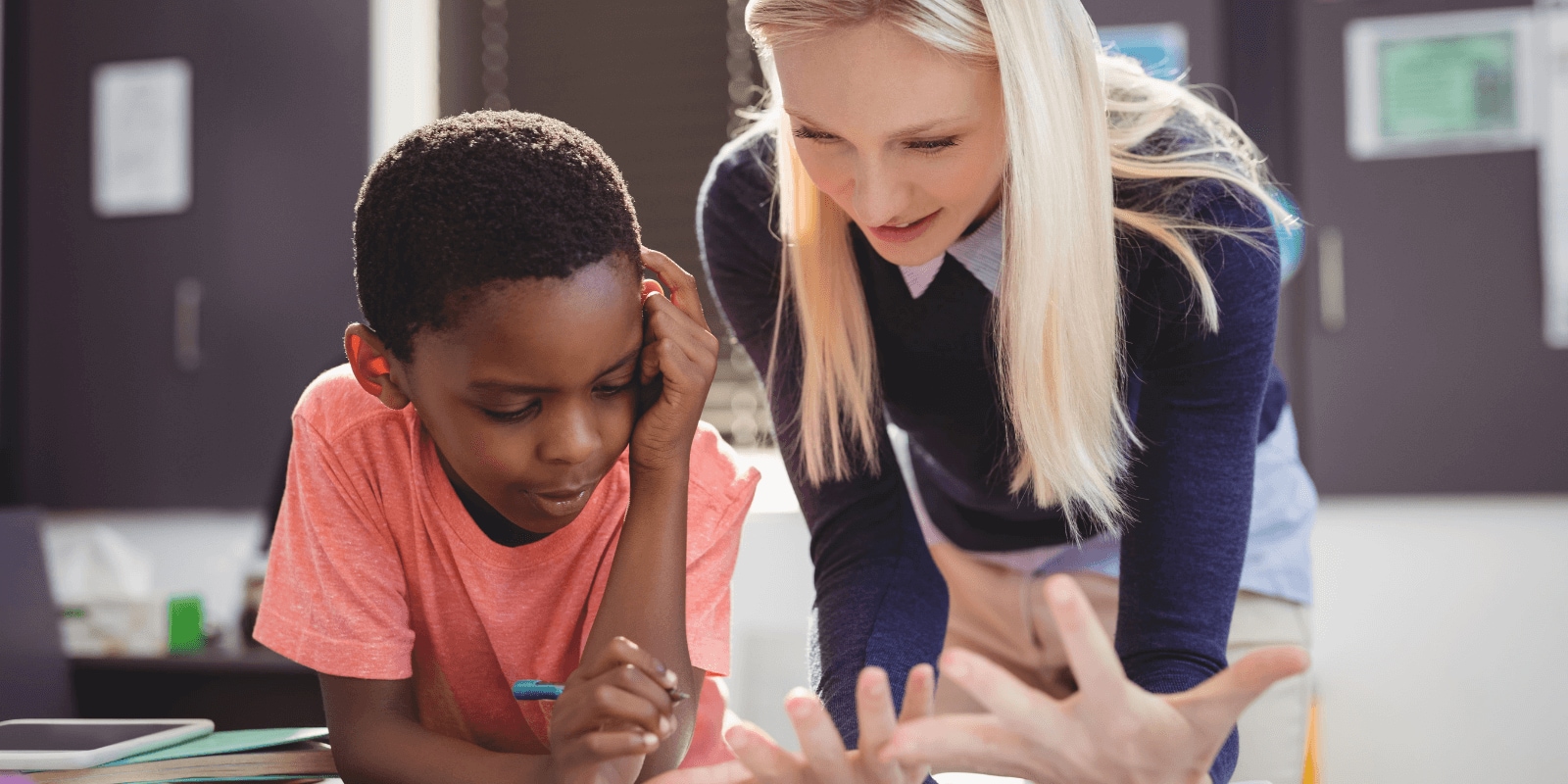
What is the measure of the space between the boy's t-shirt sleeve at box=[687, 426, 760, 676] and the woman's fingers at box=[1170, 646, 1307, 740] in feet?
1.34

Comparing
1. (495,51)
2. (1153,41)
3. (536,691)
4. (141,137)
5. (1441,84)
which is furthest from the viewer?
(141,137)

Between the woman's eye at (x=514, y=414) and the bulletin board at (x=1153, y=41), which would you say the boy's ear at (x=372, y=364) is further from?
the bulletin board at (x=1153, y=41)

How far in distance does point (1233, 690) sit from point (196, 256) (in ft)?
10.4

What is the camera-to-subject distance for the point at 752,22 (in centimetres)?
97

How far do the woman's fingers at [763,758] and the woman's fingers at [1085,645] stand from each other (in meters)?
0.16

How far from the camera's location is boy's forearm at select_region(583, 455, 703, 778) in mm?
892

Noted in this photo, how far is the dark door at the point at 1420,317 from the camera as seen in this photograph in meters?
2.52

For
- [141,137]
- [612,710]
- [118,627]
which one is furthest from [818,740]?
[141,137]

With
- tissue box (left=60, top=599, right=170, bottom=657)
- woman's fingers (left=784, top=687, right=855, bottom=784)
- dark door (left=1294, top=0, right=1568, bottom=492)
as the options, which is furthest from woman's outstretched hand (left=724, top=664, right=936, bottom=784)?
dark door (left=1294, top=0, right=1568, bottom=492)

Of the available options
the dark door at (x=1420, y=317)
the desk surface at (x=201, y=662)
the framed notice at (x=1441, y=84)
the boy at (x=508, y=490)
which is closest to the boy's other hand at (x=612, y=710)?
the boy at (x=508, y=490)

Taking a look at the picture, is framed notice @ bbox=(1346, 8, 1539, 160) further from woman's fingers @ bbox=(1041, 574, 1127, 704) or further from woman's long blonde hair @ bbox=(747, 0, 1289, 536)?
woman's fingers @ bbox=(1041, 574, 1127, 704)

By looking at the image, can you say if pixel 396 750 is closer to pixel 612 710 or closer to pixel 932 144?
pixel 612 710

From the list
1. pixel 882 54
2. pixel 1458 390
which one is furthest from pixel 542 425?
pixel 1458 390

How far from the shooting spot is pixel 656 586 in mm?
905
